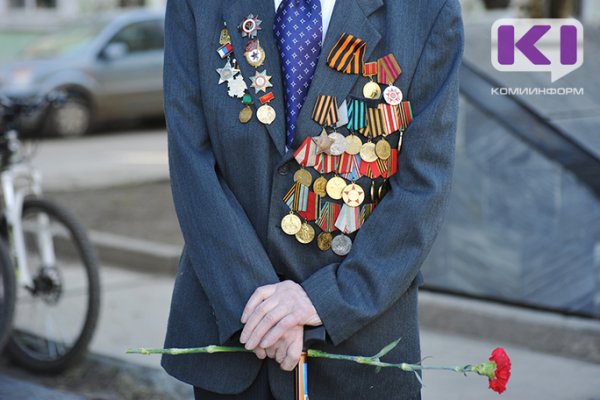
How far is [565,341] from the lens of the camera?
16.2 ft

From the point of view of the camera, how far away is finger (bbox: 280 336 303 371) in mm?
2082

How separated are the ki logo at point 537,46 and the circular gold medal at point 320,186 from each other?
3.23 m

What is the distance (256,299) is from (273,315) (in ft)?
0.17

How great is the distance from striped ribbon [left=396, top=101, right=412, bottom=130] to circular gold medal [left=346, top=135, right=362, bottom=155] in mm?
99

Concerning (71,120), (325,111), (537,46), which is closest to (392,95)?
(325,111)

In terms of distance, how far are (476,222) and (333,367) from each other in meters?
3.42

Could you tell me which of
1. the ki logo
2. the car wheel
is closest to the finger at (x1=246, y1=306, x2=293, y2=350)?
the ki logo

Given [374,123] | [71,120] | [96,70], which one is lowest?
[71,120]

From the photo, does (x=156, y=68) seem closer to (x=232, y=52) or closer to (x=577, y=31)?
(x=577, y=31)

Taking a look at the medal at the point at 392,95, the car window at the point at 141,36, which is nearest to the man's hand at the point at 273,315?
the medal at the point at 392,95

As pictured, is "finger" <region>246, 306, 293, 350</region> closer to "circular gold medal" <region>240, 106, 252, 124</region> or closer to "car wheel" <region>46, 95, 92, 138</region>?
"circular gold medal" <region>240, 106, 252, 124</region>

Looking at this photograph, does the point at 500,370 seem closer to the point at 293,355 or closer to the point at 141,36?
the point at 293,355

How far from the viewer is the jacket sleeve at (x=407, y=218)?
6.93 feet

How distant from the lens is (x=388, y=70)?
2195mm
